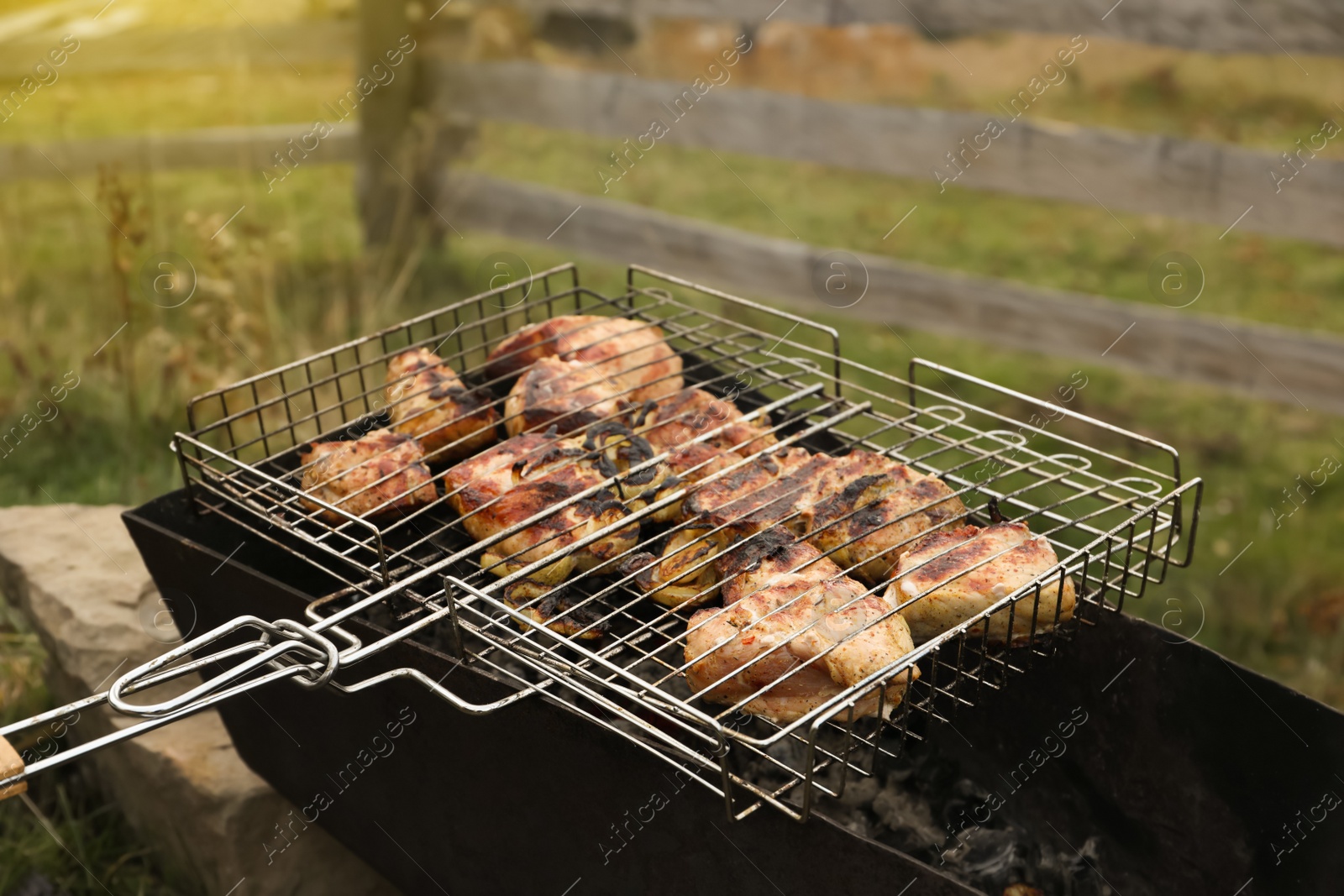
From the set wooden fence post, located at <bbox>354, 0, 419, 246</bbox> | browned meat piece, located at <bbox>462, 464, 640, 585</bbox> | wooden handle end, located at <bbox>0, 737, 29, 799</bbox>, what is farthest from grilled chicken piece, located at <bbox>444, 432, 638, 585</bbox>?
wooden fence post, located at <bbox>354, 0, 419, 246</bbox>

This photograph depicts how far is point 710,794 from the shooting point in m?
2.31

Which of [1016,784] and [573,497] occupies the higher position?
[573,497]

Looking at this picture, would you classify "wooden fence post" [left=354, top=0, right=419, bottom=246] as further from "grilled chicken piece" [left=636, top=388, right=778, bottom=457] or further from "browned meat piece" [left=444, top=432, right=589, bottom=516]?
"browned meat piece" [left=444, top=432, right=589, bottom=516]

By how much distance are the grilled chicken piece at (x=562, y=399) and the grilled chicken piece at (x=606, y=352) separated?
0.14 ft

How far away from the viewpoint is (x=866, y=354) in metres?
7.64

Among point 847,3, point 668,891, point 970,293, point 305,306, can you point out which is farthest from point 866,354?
point 668,891

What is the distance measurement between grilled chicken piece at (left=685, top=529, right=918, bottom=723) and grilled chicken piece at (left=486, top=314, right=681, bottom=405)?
3.62 feet

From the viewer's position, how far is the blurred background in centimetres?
532

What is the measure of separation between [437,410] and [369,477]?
14.0 inches

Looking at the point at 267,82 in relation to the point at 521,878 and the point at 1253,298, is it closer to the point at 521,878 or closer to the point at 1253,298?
the point at 1253,298

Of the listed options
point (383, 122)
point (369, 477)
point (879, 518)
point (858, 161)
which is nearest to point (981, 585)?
point (879, 518)

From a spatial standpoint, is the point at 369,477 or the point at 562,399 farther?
the point at 562,399

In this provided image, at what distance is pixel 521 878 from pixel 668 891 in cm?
50

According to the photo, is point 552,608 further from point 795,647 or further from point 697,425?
point 697,425
